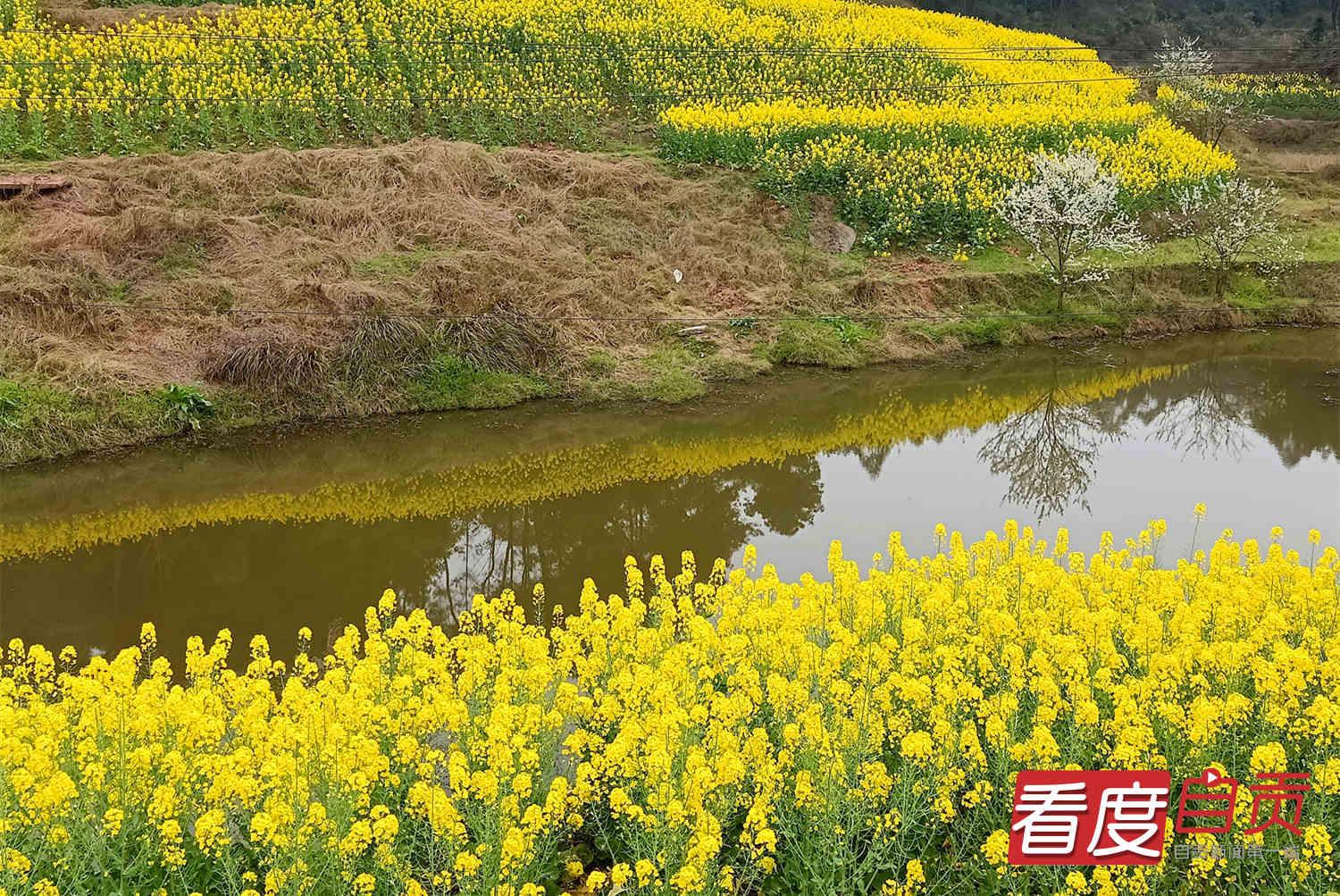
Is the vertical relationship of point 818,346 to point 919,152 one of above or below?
below

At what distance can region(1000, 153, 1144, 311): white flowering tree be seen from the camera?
70.6 ft

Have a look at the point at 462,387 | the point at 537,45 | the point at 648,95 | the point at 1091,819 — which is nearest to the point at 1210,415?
the point at 462,387

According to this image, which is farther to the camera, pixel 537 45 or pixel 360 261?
pixel 537 45

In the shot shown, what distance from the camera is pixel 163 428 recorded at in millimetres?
15016

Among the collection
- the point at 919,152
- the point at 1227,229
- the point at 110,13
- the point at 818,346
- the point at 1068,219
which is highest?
the point at 110,13

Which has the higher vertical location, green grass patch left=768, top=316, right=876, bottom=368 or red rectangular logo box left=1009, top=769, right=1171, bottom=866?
red rectangular logo box left=1009, top=769, right=1171, bottom=866

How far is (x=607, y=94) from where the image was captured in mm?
29172

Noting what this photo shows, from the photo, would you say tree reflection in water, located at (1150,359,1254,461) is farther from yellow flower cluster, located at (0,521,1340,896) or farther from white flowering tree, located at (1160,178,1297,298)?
yellow flower cluster, located at (0,521,1340,896)

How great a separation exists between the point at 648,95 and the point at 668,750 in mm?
26737

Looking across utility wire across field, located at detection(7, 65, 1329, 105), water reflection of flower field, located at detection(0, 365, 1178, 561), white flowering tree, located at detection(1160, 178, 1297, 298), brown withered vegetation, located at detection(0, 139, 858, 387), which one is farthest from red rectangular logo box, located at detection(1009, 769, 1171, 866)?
utility wire across field, located at detection(7, 65, 1329, 105)

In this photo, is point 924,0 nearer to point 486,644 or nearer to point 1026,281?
point 1026,281

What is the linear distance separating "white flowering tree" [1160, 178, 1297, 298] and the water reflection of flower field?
8019 millimetres

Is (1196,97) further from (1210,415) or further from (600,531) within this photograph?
(600,531)

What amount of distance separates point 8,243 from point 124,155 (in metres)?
5.38
